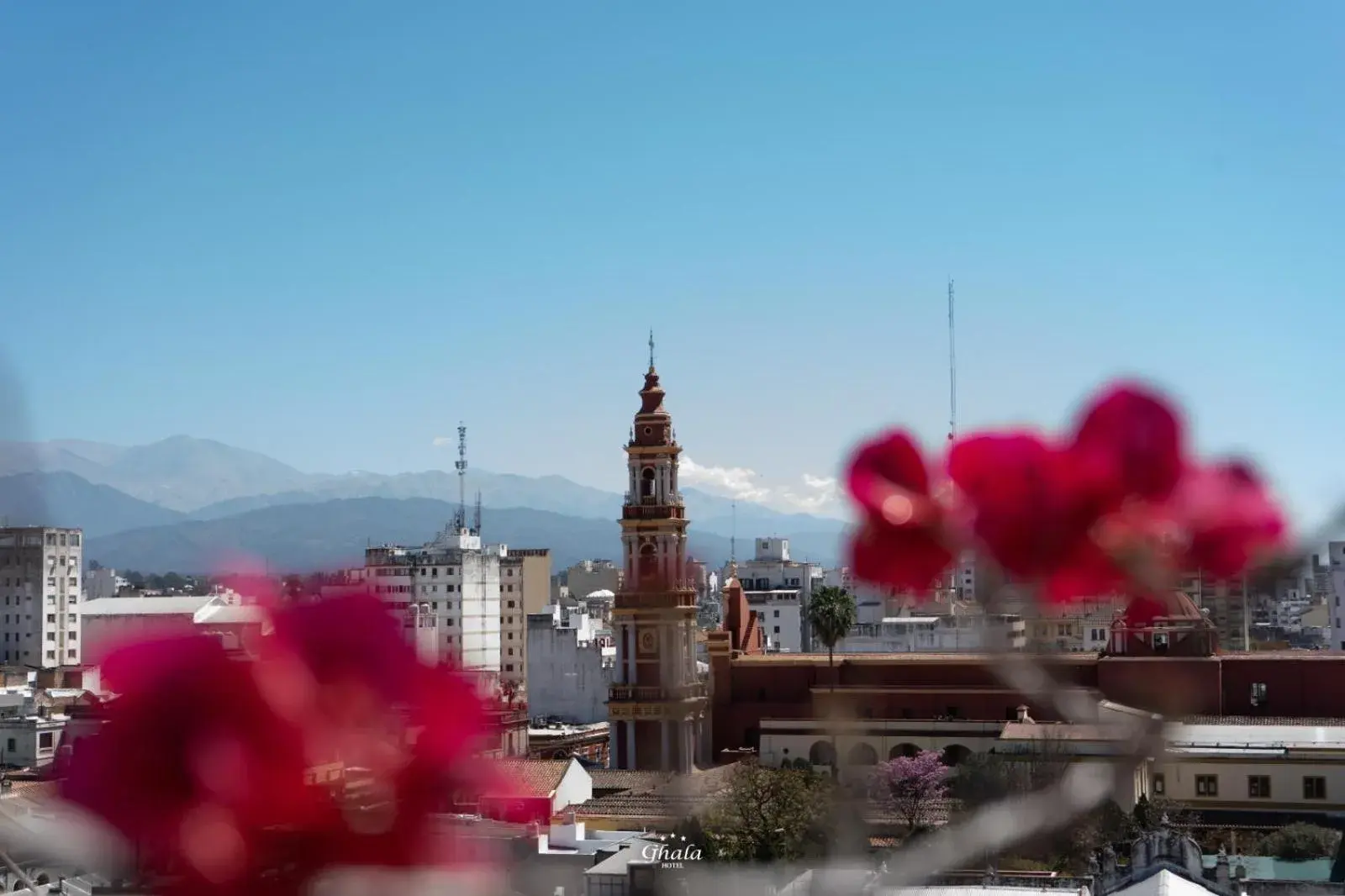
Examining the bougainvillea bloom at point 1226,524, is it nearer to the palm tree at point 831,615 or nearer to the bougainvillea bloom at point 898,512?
the bougainvillea bloom at point 898,512

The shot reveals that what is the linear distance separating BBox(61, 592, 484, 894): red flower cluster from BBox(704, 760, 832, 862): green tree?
913 centimetres

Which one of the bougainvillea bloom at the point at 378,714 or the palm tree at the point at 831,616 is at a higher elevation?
the bougainvillea bloom at the point at 378,714

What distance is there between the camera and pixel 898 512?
79.6 inches

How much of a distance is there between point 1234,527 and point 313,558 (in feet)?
4.00

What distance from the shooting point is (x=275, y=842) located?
1503 mm

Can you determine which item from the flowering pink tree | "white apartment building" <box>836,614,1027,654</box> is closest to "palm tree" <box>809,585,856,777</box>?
the flowering pink tree

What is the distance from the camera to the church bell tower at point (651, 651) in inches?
1399

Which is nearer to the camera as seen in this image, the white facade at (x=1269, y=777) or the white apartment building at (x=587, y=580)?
the white facade at (x=1269, y=777)

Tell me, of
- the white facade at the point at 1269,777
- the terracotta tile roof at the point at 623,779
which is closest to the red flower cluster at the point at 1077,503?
the terracotta tile roof at the point at 623,779

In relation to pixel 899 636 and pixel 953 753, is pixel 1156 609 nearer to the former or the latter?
pixel 953 753

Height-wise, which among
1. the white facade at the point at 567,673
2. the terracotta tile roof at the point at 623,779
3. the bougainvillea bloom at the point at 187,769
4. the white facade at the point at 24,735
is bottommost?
the white facade at the point at 567,673

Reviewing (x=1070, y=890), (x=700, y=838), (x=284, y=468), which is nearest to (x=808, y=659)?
(x=1070, y=890)

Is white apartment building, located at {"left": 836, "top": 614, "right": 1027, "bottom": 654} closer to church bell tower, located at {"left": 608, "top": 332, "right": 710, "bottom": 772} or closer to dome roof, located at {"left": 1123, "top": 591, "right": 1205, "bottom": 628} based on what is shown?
church bell tower, located at {"left": 608, "top": 332, "right": 710, "bottom": 772}

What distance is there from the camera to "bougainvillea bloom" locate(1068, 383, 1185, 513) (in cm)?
184
